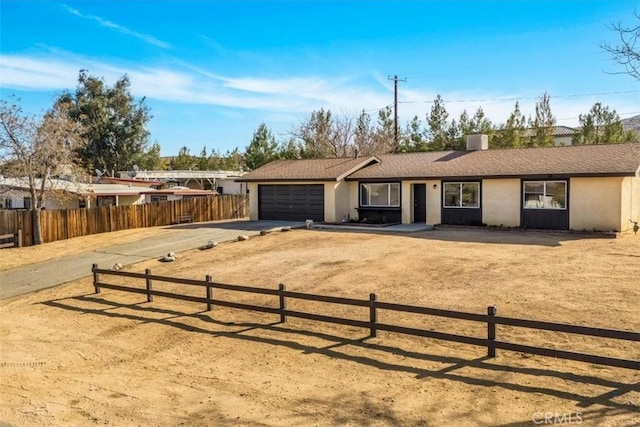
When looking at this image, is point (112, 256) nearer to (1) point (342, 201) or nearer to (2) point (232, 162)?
(1) point (342, 201)

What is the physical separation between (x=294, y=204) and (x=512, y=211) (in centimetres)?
1154

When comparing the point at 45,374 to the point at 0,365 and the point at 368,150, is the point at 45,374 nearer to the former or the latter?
the point at 0,365

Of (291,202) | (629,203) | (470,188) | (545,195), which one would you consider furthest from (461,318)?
(291,202)

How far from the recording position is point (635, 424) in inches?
228

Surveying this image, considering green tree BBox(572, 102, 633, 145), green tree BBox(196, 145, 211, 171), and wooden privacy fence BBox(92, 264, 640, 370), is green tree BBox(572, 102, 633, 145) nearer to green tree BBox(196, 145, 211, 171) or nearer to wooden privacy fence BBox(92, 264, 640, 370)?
wooden privacy fence BBox(92, 264, 640, 370)

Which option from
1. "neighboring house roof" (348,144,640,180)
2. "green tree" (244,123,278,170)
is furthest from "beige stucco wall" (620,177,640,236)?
"green tree" (244,123,278,170)

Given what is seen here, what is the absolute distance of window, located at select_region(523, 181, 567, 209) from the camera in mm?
20938

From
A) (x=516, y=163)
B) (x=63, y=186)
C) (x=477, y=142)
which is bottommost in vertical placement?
(x=63, y=186)

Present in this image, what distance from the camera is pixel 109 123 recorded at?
2165 inches

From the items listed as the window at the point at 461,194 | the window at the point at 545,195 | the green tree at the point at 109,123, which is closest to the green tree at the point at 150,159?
the green tree at the point at 109,123

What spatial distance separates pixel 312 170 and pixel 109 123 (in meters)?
35.1

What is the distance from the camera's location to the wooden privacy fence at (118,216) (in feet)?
77.7

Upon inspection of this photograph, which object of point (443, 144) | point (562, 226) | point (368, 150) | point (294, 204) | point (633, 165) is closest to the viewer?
point (633, 165)

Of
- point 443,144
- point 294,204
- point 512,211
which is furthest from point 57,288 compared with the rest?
point 443,144
